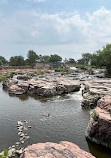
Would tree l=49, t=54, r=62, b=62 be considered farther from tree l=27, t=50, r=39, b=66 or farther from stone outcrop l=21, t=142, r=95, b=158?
stone outcrop l=21, t=142, r=95, b=158

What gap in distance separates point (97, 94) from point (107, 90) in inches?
133

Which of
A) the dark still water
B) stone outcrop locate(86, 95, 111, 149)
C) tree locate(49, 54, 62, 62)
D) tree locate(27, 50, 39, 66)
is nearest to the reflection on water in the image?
the dark still water

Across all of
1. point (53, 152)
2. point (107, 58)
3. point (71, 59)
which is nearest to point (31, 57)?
point (71, 59)

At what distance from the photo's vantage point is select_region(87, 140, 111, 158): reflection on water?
17.0m

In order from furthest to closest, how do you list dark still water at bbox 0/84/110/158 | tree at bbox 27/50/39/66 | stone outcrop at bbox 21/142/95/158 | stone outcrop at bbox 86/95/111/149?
tree at bbox 27/50/39/66 → dark still water at bbox 0/84/110/158 → stone outcrop at bbox 86/95/111/149 → stone outcrop at bbox 21/142/95/158

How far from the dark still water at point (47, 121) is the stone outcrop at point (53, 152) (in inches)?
193

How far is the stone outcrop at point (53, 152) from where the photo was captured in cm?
1243

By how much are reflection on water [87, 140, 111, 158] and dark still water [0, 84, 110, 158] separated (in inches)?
3.4

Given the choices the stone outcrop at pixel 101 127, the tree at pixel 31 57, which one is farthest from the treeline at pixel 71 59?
the stone outcrop at pixel 101 127

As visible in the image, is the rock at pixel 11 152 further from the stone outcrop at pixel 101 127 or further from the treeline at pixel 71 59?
the treeline at pixel 71 59

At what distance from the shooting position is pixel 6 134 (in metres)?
21.9

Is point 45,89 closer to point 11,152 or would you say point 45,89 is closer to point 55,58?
point 11,152

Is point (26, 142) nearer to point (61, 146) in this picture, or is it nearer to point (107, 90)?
point (61, 146)

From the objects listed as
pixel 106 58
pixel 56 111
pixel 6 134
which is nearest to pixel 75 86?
pixel 56 111
